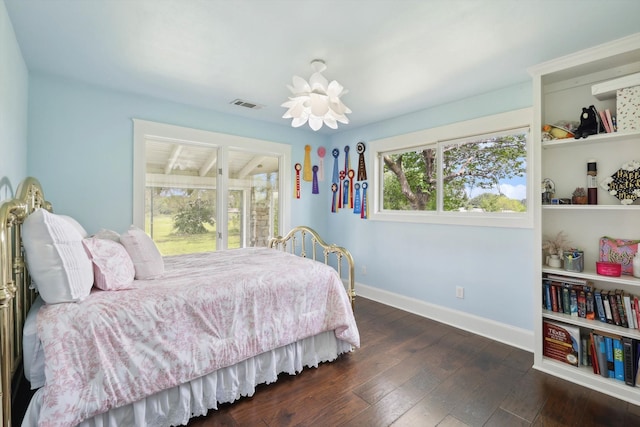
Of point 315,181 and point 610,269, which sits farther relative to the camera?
point 315,181

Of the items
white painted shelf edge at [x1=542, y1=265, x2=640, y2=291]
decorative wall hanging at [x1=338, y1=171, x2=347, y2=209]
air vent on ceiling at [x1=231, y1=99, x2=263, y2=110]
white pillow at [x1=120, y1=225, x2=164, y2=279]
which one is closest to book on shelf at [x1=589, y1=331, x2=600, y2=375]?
white painted shelf edge at [x1=542, y1=265, x2=640, y2=291]

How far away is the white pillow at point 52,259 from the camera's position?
140 centimetres

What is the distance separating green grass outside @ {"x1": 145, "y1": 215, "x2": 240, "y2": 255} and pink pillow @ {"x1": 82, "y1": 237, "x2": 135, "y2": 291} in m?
1.49

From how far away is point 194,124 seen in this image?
340cm

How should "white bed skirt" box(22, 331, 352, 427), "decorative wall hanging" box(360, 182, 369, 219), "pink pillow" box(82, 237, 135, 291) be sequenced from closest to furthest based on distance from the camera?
"white bed skirt" box(22, 331, 352, 427) < "pink pillow" box(82, 237, 135, 291) < "decorative wall hanging" box(360, 182, 369, 219)

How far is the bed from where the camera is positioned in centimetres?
133

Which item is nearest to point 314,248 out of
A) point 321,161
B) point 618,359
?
point 321,161

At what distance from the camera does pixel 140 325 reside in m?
1.56

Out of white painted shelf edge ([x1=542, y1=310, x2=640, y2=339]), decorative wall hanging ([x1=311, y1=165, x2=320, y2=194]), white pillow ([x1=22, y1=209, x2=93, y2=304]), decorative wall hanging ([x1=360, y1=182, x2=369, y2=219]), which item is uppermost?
decorative wall hanging ([x1=311, y1=165, x2=320, y2=194])

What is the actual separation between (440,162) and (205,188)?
2.78 m

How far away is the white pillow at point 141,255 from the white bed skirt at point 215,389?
29.1 inches

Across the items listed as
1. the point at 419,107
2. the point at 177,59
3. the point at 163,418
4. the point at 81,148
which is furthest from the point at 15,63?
the point at 419,107

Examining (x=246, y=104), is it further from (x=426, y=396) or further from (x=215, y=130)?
(x=426, y=396)

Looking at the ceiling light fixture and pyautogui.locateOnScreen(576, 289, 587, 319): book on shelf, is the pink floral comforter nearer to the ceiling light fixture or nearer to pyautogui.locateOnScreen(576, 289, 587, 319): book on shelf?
the ceiling light fixture
